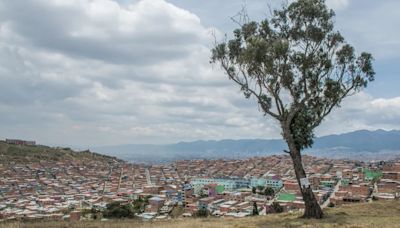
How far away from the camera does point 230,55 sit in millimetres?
15680

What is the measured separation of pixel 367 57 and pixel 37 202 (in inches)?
1944

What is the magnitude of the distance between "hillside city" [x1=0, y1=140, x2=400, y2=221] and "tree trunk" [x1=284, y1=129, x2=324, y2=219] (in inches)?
607

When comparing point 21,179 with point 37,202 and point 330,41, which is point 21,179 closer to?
point 37,202

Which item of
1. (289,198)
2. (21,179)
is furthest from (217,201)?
(21,179)

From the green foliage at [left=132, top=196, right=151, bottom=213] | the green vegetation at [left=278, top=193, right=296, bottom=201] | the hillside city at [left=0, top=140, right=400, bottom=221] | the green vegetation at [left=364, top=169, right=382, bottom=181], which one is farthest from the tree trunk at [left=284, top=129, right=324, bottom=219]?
the green vegetation at [left=364, top=169, right=382, bottom=181]

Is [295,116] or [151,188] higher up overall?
[295,116]

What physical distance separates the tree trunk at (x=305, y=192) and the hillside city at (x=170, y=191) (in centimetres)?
1541

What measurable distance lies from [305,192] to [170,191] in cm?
5231

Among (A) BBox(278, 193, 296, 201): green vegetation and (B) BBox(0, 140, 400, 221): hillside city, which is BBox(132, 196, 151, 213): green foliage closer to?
(B) BBox(0, 140, 400, 221): hillside city

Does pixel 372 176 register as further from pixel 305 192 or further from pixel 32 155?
pixel 32 155

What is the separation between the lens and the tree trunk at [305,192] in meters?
13.4

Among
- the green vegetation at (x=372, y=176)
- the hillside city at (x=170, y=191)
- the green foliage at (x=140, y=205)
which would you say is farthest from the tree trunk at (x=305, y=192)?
the green vegetation at (x=372, y=176)

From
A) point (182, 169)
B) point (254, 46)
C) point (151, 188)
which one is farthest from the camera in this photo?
point (182, 169)

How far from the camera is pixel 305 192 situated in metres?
13.5
